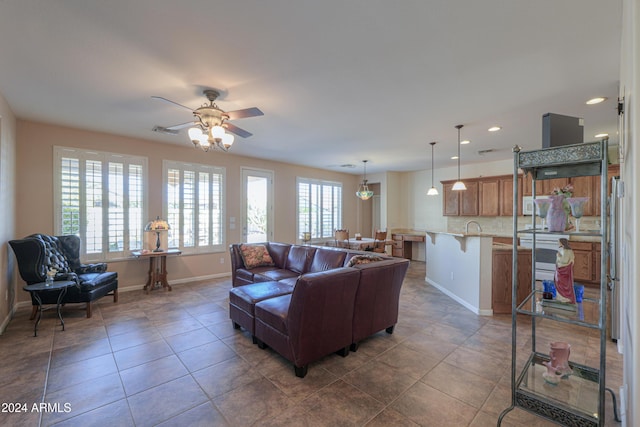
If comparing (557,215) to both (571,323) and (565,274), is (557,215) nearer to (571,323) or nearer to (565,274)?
(565,274)

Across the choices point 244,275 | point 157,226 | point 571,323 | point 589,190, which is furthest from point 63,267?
point 589,190

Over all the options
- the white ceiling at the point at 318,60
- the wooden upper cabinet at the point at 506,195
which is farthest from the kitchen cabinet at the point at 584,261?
the white ceiling at the point at 318,60

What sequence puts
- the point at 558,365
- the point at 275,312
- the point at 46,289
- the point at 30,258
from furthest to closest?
the point at 30,258
the point at 46,289
the point at 275,312
the point at 558,365

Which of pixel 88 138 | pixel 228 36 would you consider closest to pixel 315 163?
pixel 88 138

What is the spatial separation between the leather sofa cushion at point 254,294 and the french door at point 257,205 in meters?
3.27

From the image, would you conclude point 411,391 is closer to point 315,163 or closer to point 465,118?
point 465,118

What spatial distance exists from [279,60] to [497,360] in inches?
137

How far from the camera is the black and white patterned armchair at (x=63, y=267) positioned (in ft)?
11.5

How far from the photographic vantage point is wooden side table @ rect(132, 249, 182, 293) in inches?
192

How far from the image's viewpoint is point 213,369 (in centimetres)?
253

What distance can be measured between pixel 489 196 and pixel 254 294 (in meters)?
6.11

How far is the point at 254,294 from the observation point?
318 cm

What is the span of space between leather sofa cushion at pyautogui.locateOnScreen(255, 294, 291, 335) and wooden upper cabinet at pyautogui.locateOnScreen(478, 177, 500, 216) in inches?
230

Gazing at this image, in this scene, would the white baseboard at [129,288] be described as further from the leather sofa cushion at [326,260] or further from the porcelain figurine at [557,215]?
the porcelain figurine at [557,215]
